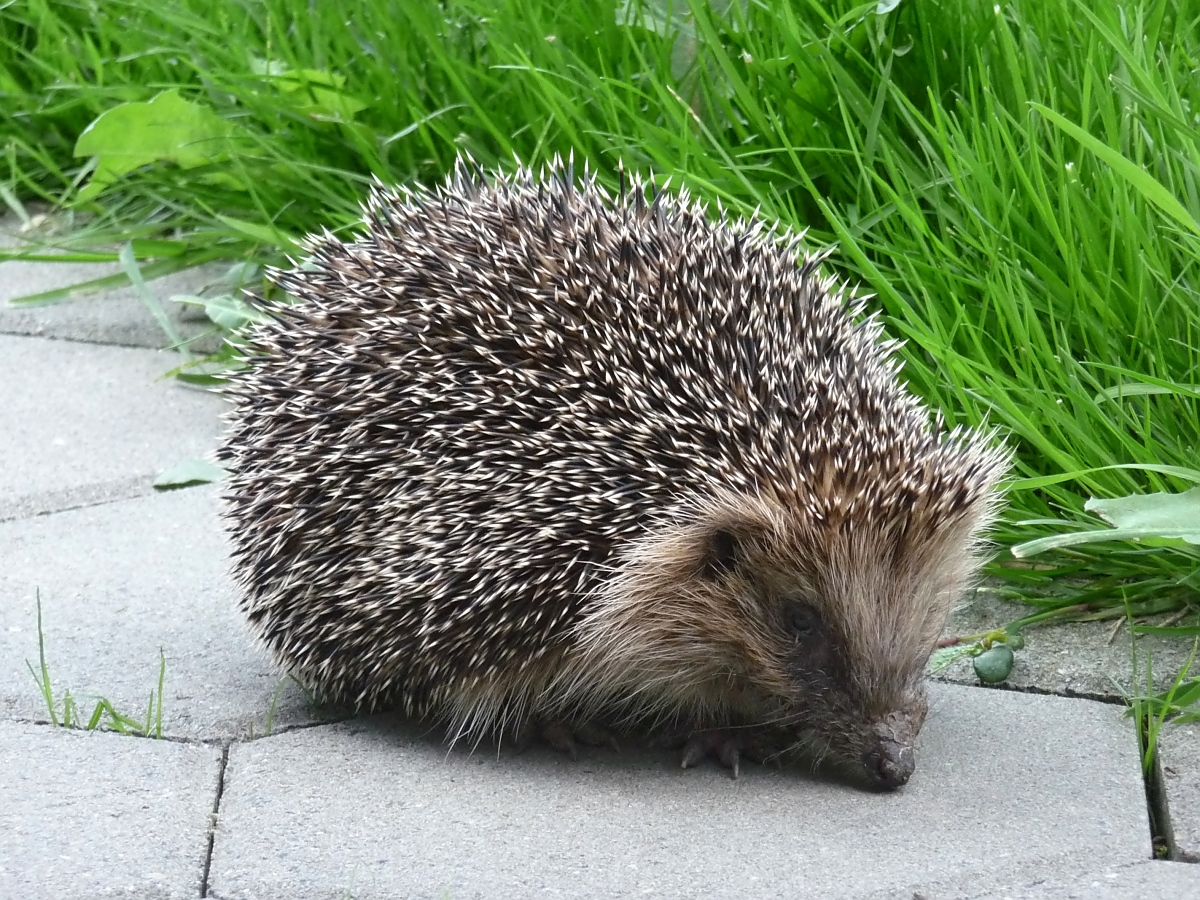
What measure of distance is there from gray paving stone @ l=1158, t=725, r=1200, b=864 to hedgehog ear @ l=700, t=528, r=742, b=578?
976mm

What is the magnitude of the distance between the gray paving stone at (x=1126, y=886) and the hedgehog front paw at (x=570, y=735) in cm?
111

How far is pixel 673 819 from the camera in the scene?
10.4ft

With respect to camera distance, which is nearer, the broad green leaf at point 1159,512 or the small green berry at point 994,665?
the broad green leaf at point 1159,512

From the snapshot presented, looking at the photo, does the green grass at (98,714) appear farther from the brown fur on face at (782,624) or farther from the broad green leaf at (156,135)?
the broad green leaf at (156,135)

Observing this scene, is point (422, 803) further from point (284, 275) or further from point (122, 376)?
point (122, 376)

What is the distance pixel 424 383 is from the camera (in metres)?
3.50

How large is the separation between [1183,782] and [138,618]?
256 centimetres

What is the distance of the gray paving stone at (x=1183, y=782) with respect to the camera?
2945mm

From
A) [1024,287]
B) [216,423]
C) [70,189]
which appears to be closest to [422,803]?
[1024,287]

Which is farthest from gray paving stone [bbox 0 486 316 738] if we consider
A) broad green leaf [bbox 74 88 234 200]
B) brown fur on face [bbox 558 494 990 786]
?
broad green leaf [bbox 74 88 234 200]

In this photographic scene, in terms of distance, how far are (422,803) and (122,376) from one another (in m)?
2.87

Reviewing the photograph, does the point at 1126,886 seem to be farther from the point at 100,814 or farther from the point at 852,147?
the point at 852,147

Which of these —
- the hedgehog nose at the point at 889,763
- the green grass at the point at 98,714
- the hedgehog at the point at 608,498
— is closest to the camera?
the hedgehog nose at the point at 889,763

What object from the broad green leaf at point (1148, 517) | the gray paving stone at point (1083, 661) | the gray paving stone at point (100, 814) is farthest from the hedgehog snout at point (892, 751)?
the gray paving stone at point (100, 814)
